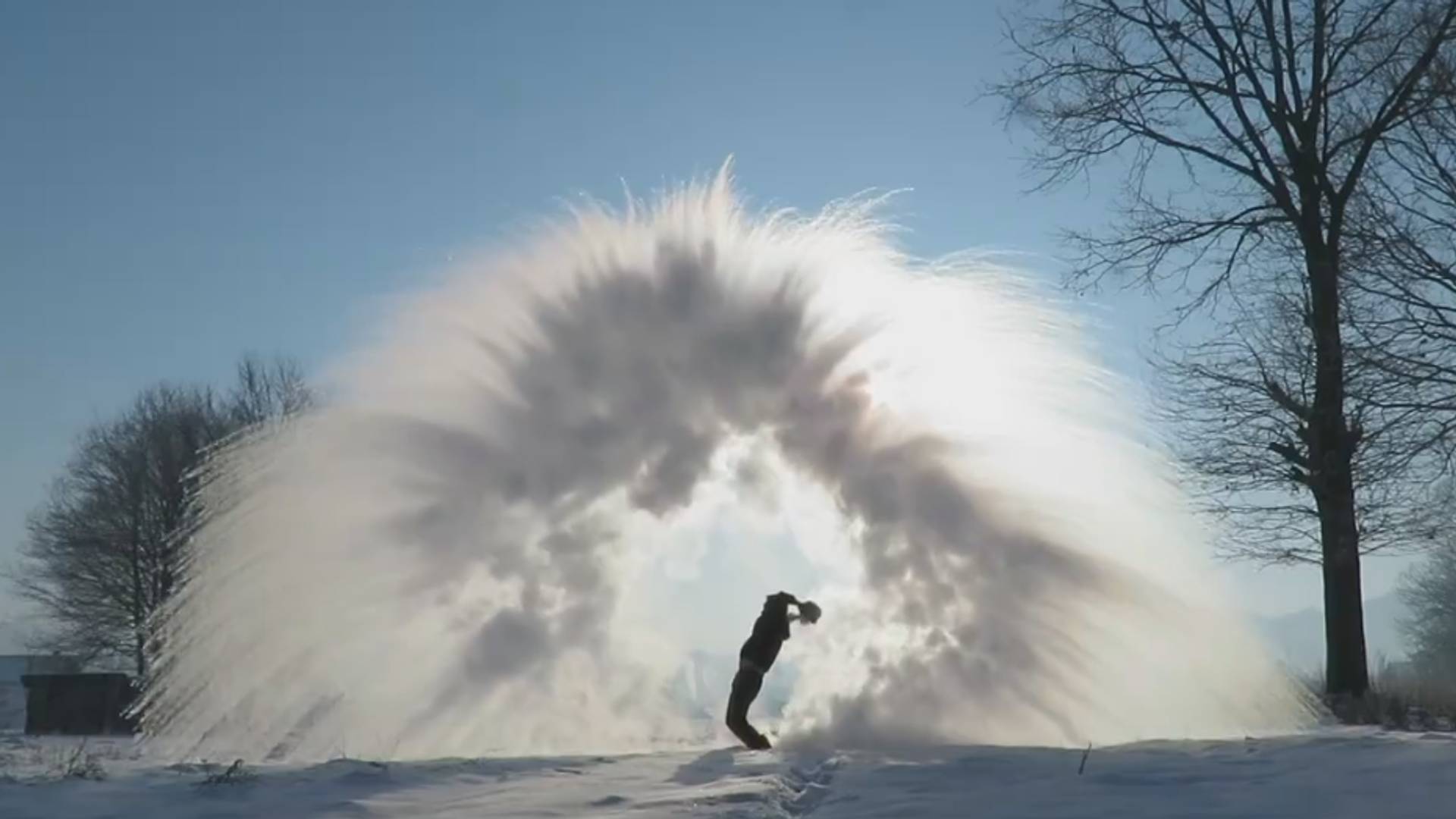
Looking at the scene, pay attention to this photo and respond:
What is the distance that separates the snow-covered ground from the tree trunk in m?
6.80

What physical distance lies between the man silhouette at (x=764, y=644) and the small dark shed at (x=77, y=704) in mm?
25612

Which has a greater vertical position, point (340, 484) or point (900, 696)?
point (340, 484)

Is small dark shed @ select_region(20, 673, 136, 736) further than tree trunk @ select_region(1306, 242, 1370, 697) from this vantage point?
Yes

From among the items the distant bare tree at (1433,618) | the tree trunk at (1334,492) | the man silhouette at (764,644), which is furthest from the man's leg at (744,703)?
the distant bare tree at (1433,618)

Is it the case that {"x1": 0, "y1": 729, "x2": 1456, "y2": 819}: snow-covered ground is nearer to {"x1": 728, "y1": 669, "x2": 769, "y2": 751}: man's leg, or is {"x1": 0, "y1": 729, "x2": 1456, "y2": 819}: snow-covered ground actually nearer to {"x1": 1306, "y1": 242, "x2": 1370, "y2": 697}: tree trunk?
{"x1": 728, "y1": 669, "x2": 769, "y2": 751}: man's leg

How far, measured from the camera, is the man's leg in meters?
13.8

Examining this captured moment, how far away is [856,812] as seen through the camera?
26.5 ft

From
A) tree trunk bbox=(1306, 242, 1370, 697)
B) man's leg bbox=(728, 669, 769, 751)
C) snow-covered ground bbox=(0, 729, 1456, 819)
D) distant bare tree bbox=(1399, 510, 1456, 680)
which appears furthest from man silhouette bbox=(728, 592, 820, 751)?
distant bare tree bbox=(1399, 510, 1456, 680)

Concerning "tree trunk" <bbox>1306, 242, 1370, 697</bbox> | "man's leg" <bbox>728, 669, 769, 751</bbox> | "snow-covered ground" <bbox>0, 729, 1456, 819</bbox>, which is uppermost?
"tree trunk" <bbox>1306, 242, 1370, 697</bbox>

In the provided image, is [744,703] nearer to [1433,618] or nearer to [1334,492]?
[1334,492]

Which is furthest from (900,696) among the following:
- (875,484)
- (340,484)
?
(340,484)

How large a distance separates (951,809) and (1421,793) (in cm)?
249

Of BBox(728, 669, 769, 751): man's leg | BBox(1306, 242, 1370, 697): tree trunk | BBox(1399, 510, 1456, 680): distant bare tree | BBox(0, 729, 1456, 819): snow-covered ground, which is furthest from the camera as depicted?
BBox(1399, 510, 1456, 680): distant bare tree

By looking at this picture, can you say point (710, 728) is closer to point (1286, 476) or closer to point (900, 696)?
point (900, 696)
